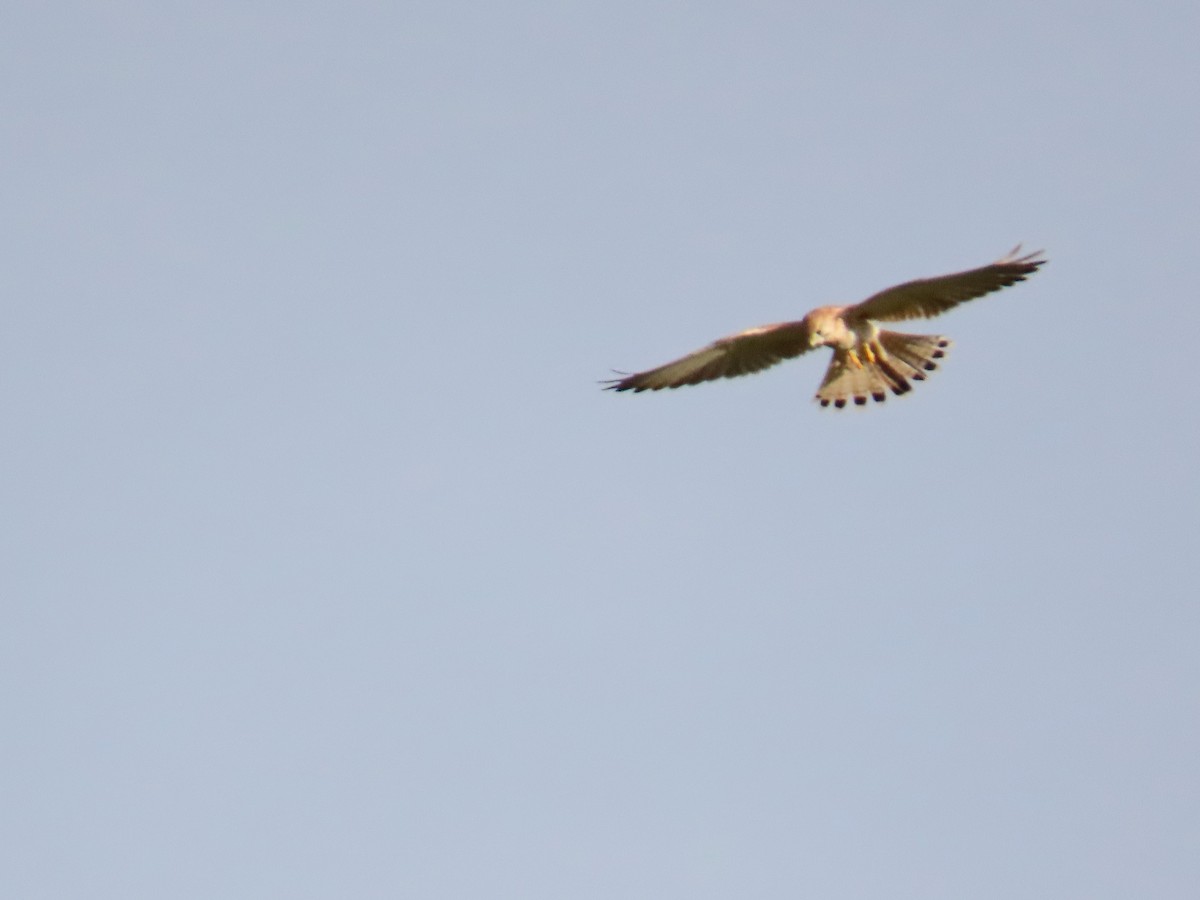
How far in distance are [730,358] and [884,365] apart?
1210 millimetres

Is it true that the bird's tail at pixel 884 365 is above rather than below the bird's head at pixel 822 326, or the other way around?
below

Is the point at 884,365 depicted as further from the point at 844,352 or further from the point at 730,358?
the point at 730,358

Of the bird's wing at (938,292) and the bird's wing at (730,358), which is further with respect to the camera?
the bird's wing at (730,358)

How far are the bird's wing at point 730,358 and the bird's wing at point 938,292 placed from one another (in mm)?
602

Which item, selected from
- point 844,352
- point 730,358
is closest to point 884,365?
point 844,352

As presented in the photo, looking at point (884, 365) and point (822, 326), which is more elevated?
point (822, 326)

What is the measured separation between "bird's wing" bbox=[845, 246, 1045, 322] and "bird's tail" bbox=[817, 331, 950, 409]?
0.43 m

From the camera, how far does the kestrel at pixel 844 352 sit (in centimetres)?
1273

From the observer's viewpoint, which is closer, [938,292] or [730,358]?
[938,292]

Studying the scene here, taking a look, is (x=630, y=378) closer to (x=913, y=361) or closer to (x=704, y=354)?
(x=704, y=354)

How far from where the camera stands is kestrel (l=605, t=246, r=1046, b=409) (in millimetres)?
12727

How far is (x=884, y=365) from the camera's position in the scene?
527 inches

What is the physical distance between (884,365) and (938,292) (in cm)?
120

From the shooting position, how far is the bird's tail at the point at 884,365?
13.3m
